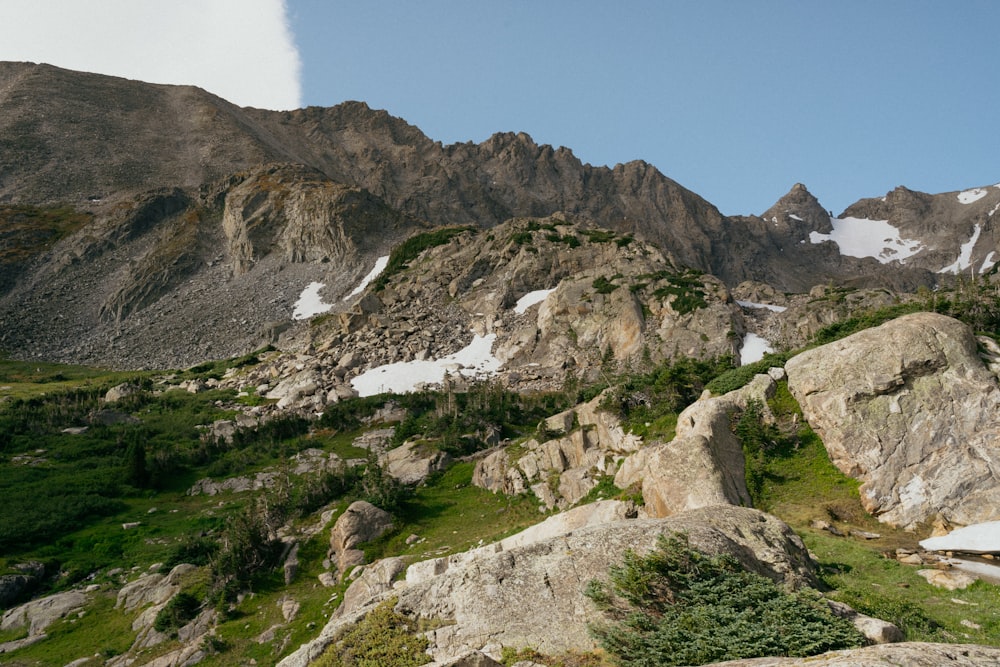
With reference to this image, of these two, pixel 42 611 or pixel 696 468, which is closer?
pixel 696 468

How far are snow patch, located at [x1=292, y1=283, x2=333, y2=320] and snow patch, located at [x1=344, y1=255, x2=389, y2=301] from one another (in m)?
3.95

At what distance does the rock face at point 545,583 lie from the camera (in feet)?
33.0

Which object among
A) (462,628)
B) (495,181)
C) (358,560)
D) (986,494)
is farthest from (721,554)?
(495,181)

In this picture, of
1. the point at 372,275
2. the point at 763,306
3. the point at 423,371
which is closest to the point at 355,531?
the point at 423,371

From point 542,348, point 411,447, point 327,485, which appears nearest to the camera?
point 327,485

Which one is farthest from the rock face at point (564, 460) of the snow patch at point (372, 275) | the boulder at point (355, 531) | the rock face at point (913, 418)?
the snow patch at point (372, 275)

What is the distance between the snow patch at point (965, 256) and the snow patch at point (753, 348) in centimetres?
14462

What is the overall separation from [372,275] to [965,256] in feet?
559

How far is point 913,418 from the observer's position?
66.3 ft

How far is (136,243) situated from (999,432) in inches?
4705

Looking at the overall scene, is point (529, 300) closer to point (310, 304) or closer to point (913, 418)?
point (310, 304)

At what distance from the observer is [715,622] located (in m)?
8.66

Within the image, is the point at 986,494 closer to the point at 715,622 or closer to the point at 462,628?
the point at 715,622

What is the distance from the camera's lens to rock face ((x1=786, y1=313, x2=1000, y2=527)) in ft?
60.1
